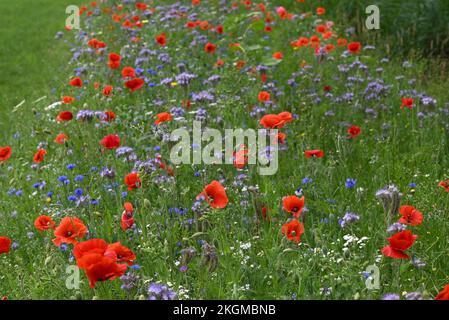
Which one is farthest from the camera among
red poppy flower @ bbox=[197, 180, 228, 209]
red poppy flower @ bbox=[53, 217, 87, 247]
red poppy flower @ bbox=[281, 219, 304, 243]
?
red poppy flower @ bbox=[197, 180, 228, 209]

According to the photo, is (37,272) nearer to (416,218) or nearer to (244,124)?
(416,218)

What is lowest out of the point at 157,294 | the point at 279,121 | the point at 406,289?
the point at 406,289

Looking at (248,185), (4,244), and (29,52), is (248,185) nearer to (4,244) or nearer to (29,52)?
(4,244)

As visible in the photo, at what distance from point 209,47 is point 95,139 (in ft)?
4.37

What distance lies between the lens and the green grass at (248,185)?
278 cm

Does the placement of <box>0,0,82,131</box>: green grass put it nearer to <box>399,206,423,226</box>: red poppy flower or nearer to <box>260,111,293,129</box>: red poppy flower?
<box>260,111,293,129</box>: red poppy flower

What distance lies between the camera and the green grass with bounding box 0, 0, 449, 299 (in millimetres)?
2775

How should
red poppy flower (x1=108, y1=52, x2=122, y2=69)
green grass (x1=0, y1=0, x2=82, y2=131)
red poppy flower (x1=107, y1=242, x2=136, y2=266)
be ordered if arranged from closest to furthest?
1. red poppy flower (x1=107, y1=242, x2=136, y2=266)
2. red poppy flower (x1=108, y1=52, x2=122, y2=69)
3. green grass (x1=0, y1=0, x2=82, y2=131)

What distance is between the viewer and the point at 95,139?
14.9 ft

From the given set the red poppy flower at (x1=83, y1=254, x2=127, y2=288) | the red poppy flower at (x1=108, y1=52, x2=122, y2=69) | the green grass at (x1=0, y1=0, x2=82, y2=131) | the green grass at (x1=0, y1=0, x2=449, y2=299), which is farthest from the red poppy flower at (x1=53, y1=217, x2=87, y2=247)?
the green grass at (x1=0, y1=0, x2=82, y2=131)

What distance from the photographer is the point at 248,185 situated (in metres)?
3.70
